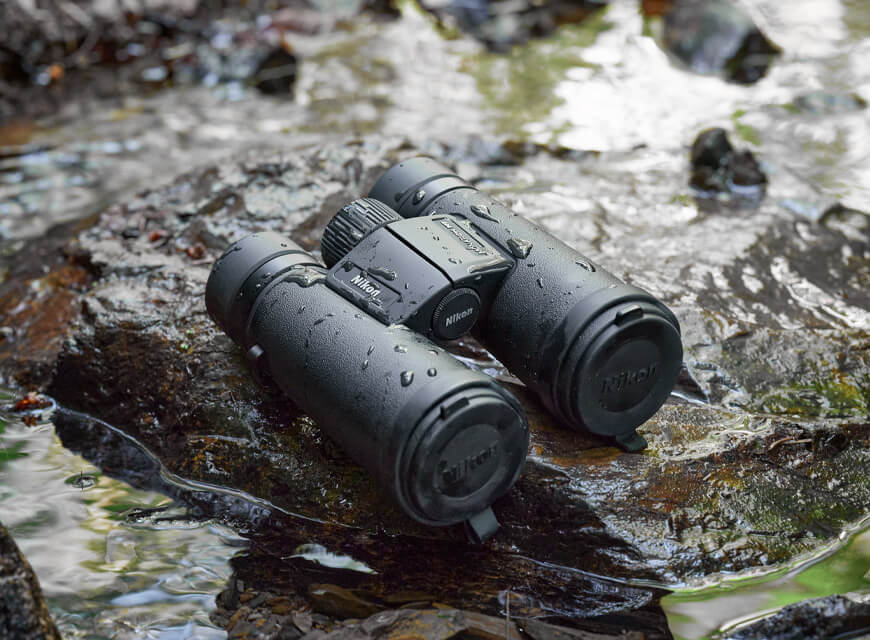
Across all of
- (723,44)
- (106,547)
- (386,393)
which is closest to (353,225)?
(386,393)

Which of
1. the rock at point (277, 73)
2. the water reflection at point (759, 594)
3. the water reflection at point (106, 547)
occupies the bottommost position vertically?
the water reflection at point (759, 594)

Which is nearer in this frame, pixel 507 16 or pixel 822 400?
pixel 822 400

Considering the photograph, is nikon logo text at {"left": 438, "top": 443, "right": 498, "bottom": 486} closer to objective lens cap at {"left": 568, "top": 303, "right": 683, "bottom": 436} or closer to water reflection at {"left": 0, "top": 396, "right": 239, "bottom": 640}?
objective lens cap at {"left": 568, "top": 303, "right": 683, "bottom": 436}

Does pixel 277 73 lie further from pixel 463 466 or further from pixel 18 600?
pixel 18 600

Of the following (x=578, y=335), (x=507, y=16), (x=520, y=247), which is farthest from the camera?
(x=507, y=16)

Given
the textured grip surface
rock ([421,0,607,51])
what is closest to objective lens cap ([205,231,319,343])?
the textured grip surface

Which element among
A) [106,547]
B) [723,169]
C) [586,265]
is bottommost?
[106,547]

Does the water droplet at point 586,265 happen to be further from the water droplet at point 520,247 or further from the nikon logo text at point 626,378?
the nikon logo text at point 626,378

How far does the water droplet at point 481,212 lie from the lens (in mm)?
3320

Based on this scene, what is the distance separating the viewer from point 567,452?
10.3 feet

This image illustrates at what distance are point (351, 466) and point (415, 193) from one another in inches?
40.9

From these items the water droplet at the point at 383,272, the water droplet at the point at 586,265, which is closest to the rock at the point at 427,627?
the water droplet at the point at 383,272

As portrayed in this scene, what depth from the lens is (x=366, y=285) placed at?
304 centimetres

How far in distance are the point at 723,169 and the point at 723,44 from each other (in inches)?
99.3
